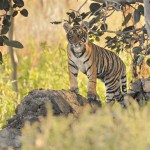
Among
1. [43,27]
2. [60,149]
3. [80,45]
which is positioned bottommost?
[60,149]

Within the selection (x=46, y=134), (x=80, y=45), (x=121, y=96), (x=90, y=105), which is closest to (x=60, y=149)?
(x=46, y=134)

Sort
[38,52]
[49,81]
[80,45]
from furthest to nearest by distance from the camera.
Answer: [38,52]
[49,81]
[80,45]

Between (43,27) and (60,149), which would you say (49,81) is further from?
(60,149)

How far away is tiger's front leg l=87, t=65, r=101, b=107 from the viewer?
311 inches

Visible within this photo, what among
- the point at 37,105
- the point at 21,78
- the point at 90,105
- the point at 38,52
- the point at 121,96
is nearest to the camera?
the point at 37,105

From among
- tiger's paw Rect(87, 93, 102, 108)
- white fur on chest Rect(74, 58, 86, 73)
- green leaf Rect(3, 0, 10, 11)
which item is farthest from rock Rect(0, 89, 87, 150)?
white fur on chest Rect(74, 58, 86, 73)

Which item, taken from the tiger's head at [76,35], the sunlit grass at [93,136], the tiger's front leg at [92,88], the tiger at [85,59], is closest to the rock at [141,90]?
the tiger at [85,59]

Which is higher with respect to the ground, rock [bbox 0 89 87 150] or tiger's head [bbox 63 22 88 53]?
tiger's head [bbox 63 22 88 53]

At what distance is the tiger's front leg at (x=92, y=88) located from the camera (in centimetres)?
791

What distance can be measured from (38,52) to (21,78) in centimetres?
257

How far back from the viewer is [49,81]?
1251cm

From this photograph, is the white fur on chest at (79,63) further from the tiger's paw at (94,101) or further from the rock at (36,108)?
the rock at (36,108)

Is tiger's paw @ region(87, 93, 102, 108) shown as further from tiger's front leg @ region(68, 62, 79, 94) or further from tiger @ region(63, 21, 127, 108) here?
tiger's front leg @ region(68, 62, 79, 94)

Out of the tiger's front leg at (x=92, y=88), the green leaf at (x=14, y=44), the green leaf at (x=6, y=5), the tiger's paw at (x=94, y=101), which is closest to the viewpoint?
the green leaf at (x=14, y=44)
